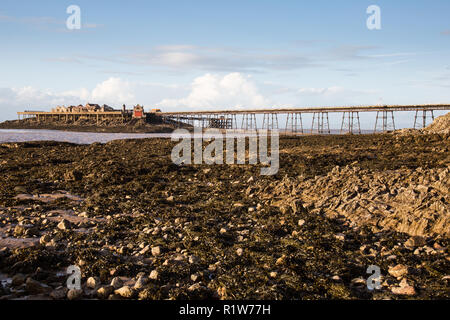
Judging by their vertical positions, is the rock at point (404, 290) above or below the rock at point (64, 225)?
below

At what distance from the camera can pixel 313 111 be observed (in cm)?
6456

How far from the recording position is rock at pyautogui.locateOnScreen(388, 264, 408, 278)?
→ 628cm

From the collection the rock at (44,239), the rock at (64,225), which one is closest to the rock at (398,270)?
the rock at (44,239)

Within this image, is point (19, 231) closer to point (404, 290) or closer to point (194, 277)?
point (194, 277)

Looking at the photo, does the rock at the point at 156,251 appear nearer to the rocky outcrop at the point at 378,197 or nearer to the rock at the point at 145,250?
the rock at the point at 145,250

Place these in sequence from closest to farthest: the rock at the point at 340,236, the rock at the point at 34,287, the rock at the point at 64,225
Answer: the rock at the point at 34,287 → the rock at the point at 340,236 → the rock at the point at 64,225

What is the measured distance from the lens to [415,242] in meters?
7.63

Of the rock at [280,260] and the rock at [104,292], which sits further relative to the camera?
the rock at [280,260]

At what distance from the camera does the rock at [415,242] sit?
7.60 m

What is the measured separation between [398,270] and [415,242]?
164 centimetres

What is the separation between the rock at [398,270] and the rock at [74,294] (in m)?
5.60
